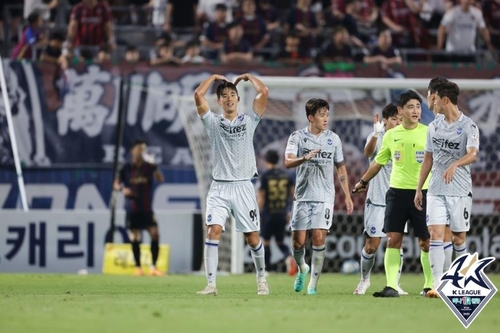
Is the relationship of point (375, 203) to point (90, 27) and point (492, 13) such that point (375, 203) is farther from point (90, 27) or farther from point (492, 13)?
point (492, 13)

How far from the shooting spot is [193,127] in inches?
859

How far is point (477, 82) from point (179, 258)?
20.2 ft

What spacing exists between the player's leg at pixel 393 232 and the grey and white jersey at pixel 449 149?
605mm

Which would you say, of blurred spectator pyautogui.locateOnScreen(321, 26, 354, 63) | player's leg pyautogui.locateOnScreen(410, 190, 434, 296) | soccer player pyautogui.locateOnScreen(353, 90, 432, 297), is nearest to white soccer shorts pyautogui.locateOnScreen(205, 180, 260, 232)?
soccer player pyautogui.locateOnScreen(353, 90, 432, 297)

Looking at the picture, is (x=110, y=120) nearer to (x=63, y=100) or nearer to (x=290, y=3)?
(x=63, y=100)

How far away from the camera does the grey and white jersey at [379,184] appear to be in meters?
14.2

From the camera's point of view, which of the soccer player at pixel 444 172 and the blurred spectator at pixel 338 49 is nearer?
the soccer player at pixel 444 172

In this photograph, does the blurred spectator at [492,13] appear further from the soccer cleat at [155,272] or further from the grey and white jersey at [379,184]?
the grey and white jersey at [379,184]

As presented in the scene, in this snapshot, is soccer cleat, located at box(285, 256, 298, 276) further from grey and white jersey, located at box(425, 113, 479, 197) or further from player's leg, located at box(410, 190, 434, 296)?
grey and white jersey, located at box(425, 113, 479, 197)

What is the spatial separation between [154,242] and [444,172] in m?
8.55

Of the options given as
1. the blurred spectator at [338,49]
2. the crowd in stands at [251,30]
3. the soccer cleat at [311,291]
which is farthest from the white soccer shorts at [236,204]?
the blurred spectator at [338,49]

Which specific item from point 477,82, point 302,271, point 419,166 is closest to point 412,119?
point 419,166

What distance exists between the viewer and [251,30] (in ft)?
79.2

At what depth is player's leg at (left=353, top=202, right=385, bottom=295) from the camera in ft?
45.7
